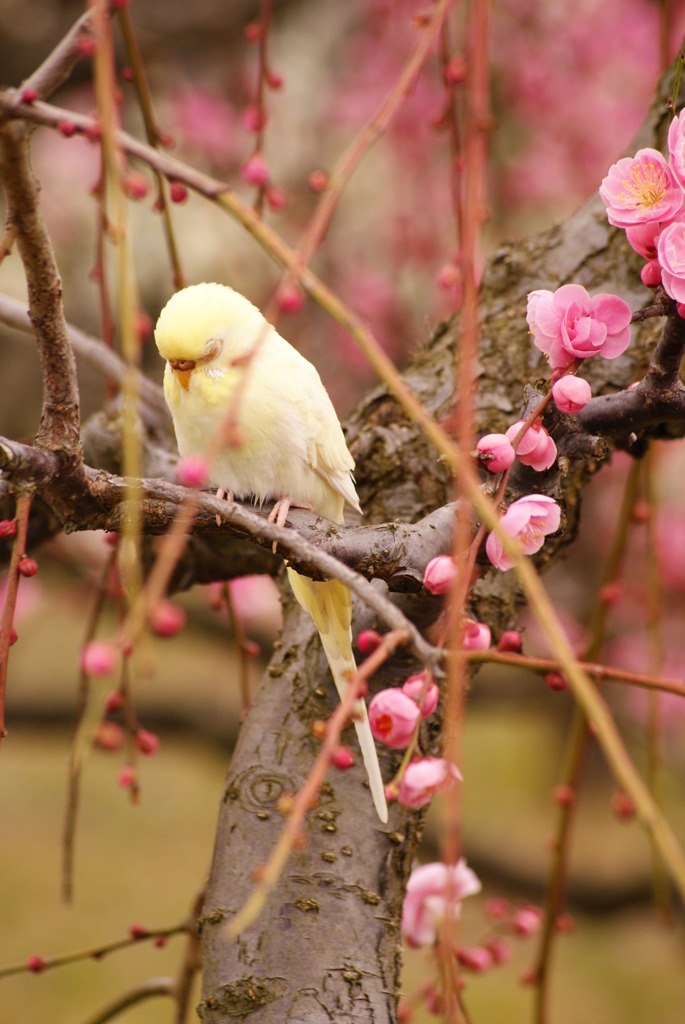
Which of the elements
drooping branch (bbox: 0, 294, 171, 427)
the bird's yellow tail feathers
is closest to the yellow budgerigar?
the bird's yellow tail feathers

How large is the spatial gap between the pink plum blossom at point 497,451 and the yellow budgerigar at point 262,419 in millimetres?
282

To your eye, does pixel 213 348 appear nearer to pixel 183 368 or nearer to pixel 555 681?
pixel 183 368

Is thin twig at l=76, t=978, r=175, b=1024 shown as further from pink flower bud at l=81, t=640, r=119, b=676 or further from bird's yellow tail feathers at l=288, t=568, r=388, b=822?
pink flower bud at l=81, t=640, r=119, b=676

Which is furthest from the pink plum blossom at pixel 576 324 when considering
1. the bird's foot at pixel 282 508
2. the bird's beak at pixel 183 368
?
the bird's beak at pixel 183 368

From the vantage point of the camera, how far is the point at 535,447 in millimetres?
605

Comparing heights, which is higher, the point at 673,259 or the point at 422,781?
the point at 673,259

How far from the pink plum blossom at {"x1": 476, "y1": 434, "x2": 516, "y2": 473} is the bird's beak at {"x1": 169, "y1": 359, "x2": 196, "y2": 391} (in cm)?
37

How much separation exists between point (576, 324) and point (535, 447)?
84mm

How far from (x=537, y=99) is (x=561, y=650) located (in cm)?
254

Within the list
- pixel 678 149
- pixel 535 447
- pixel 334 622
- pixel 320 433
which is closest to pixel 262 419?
pixel 320 433

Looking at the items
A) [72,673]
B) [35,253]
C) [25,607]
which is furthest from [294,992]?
[72,673]

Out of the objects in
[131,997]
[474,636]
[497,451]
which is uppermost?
[497,451]

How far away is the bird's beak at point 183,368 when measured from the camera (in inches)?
33.9

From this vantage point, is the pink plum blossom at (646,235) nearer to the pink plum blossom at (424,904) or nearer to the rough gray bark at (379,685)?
the rough gray bark at (379,685)
